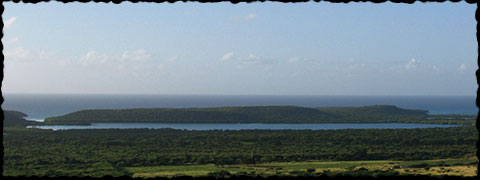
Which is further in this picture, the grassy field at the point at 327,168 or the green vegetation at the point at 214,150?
the green vegetation at the point at 214,150

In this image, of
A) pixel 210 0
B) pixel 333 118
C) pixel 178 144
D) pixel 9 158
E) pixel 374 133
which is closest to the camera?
pixel 210 0

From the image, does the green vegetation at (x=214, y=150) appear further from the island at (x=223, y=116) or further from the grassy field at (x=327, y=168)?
the island at (x=223, y=116)

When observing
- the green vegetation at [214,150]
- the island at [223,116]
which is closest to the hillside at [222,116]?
the island at [223,116]

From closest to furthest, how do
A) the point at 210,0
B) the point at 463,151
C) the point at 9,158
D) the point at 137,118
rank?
the point at 210,0
the point at 9,158
the point at 463,151
the point at 137,118

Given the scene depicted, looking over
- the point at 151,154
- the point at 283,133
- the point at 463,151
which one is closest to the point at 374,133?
the point at 283,133

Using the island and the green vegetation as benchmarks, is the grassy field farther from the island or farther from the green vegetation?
the island

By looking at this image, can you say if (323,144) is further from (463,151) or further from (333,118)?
(333,118)
